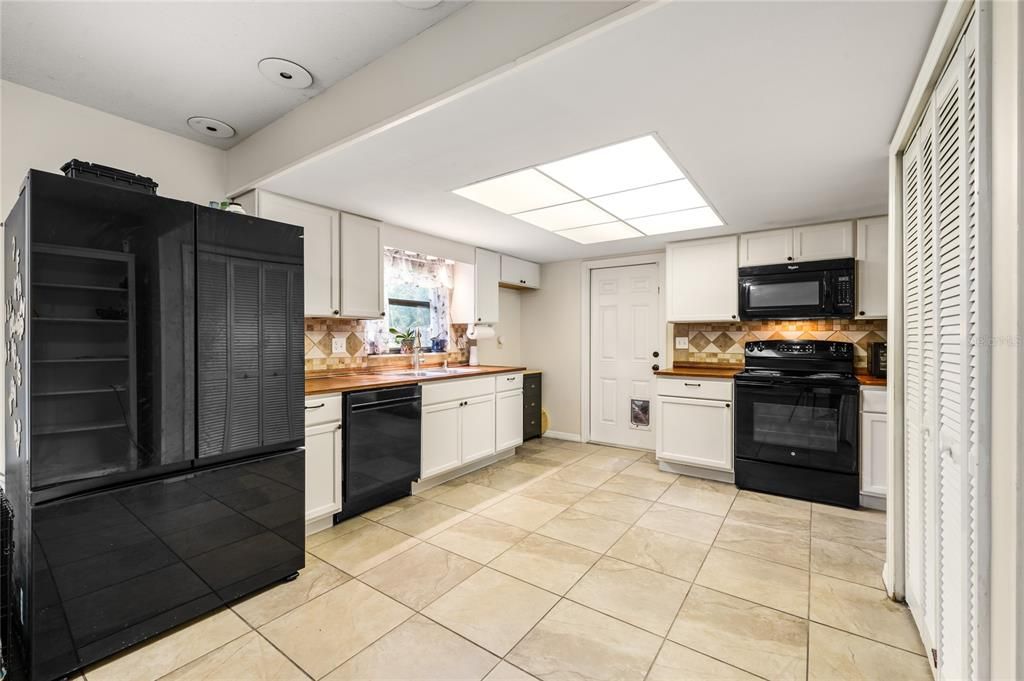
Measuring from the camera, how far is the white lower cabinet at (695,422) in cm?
365

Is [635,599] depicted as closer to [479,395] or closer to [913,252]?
[913,252]

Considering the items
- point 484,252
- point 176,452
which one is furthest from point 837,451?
point 176,452

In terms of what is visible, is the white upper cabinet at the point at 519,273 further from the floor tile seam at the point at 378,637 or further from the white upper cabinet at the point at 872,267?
the floor tile seam at the point at 378,637

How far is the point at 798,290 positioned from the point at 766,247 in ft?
1.47

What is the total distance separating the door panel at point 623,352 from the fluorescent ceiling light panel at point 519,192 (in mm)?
2078

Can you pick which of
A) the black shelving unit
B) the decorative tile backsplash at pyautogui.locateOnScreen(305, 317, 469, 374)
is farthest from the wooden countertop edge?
the black shelving unit

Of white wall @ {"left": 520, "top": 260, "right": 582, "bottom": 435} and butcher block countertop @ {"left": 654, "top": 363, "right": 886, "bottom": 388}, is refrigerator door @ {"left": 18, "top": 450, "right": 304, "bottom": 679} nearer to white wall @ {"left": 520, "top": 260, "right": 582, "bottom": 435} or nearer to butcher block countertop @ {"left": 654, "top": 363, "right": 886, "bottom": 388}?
butcher block countertop @ {"left": 654, "top": 363, "right": 886, "bottom": 388}

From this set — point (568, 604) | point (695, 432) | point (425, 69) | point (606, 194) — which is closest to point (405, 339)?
point (606, 194)

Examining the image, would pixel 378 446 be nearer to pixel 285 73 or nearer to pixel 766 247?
pixel 285 73

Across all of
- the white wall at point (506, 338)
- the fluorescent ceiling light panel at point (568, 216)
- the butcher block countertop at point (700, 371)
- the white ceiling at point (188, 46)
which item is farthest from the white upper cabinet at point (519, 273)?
the white ceiling at point (188, 46)

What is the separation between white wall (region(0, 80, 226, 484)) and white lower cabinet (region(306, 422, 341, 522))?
1.32 metres

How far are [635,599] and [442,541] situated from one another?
3.72 feet

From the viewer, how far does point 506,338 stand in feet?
17.4
